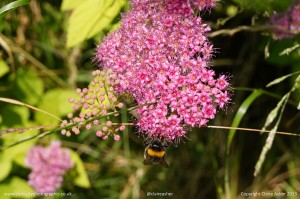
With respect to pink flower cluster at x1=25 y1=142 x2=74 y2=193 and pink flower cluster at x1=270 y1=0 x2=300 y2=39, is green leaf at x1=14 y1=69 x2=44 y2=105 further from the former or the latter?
pink flower cluster at x1=270 y1=0 x2=300 y2=39

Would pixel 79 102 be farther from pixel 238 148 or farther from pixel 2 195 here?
pixel 238 148

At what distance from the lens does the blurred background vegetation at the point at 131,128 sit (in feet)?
9.77

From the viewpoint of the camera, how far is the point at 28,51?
3324 mm

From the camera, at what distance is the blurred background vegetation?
9.77ft

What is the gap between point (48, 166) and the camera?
296cm

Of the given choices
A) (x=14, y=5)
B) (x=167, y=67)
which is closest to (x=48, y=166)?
(x=14, y=5)

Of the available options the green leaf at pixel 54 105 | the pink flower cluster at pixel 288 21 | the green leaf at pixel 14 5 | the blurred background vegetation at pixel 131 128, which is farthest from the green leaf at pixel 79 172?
the pink flower cluster at pixel 288 21

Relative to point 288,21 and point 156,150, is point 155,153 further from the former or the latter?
point 288,21

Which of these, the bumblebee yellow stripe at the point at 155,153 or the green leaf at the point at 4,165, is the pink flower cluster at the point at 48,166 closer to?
the green leaf at the point at 4,165

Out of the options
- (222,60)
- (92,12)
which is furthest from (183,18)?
(222,60)

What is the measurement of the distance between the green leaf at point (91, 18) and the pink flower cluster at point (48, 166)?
37.7 inches

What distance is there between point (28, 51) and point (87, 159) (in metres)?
0.95

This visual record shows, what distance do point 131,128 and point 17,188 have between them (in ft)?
3.09

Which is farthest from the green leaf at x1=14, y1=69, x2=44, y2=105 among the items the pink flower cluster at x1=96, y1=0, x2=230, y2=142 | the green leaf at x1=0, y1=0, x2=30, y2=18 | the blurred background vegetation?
the pink flower cluster at x1=96, y1=0, x2=230, y2=142
